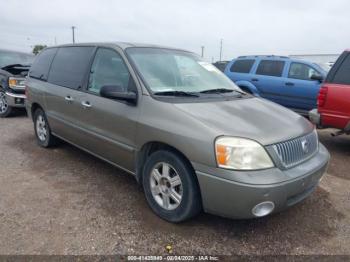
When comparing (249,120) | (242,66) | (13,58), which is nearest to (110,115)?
(249,120)

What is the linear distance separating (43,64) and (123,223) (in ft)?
11.5

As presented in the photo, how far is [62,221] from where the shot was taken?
10.6 feet

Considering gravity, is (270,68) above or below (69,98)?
above

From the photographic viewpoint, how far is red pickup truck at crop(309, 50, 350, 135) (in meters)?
5.45

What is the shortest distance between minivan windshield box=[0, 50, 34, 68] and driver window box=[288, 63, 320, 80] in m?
7.63

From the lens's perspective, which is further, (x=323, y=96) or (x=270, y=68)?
(x=270, y=68)

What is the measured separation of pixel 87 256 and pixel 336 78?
4.94 meters

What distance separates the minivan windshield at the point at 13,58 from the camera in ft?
30.3

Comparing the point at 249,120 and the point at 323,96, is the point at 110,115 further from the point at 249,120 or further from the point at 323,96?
the point at 323,96

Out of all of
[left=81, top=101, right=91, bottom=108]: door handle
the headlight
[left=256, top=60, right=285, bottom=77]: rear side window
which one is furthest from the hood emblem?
[left=256, top=60, right=285, bottom=77]: rear side window

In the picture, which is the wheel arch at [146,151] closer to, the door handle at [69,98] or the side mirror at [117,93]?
the side mirror at [117,93]

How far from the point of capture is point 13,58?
9.60m

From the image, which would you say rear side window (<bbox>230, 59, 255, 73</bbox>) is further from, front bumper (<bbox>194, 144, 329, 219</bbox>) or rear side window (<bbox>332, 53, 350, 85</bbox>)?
front bumper (<bbox>194, 144, 329, 219</bbox>)

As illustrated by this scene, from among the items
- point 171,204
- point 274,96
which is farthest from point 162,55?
point 274,96
